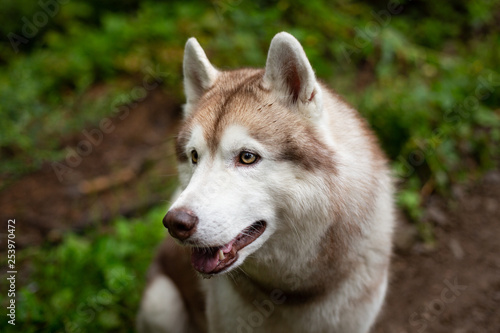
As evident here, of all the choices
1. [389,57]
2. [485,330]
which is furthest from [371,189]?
[389,57]

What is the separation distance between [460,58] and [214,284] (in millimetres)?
5194

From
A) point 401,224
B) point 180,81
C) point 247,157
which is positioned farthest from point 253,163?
point 180,81

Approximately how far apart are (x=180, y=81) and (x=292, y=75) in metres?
Result: 4.41

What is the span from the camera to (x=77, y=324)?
370 centimetres

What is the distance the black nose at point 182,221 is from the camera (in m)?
2.06

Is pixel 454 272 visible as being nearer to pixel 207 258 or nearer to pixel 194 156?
pixel 207 258

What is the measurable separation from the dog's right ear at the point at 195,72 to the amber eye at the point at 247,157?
0.72m

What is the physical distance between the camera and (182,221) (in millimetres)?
2061

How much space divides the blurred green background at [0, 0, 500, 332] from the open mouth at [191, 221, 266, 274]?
1.81 m

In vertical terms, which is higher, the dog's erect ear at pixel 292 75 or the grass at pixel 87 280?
the dog's erect ear at pixel 292 75

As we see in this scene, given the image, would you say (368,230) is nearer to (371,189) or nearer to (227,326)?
(371,189)

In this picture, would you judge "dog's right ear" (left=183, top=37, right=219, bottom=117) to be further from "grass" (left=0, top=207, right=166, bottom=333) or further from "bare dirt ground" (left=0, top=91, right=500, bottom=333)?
"bare dirt ground" (left=0, top=91, right=500, bottom=333)

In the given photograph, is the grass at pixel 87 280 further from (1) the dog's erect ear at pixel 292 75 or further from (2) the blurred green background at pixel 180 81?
(1) the dog's erect ear at pixel 292 75

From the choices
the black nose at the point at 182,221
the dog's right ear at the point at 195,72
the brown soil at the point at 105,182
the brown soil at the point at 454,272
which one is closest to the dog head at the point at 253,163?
the black nose at the point at 182,221
